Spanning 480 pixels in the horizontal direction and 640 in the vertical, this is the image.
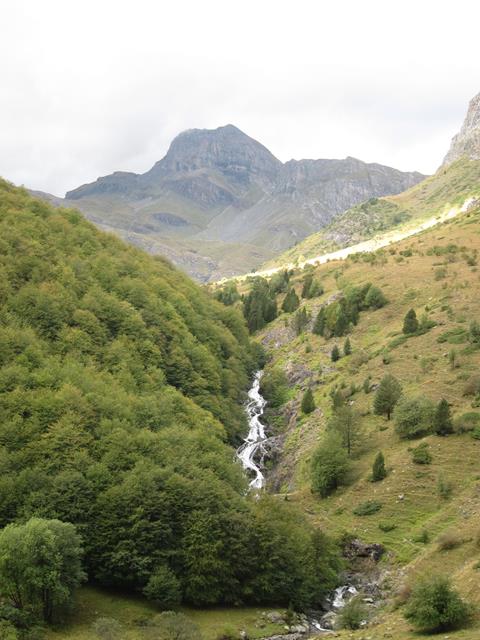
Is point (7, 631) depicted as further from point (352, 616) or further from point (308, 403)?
point (308, 403)

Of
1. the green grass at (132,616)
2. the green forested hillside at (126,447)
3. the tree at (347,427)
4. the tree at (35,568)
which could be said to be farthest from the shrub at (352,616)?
the tree at (347,427)

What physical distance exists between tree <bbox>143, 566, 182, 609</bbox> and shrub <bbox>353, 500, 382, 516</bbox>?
19255 mm

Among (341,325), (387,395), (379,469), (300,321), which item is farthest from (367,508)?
(300,321)

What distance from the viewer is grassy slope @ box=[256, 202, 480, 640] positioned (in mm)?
45594

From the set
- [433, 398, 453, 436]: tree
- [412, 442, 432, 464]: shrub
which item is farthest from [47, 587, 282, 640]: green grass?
[433, 398, 453, 436]: tree

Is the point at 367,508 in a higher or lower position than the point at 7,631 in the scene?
lower

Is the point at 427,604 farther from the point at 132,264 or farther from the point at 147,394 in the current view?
the point at 132,264

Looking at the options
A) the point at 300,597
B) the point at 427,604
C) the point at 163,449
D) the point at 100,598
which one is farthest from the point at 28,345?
the point at 427,604

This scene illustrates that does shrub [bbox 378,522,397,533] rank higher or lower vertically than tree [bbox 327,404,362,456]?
lower

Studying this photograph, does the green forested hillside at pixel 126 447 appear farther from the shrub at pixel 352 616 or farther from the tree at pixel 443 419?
the tree at pixel 443 419

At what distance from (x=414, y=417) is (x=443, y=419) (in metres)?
3.67

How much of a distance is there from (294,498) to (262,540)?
611 inches

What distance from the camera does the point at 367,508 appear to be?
53.0m

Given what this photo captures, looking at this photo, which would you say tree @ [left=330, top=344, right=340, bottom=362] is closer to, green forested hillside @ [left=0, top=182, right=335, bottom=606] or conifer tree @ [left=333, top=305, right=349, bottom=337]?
conifer tree @ [left=333, top=305, right=349, bottom=337]
